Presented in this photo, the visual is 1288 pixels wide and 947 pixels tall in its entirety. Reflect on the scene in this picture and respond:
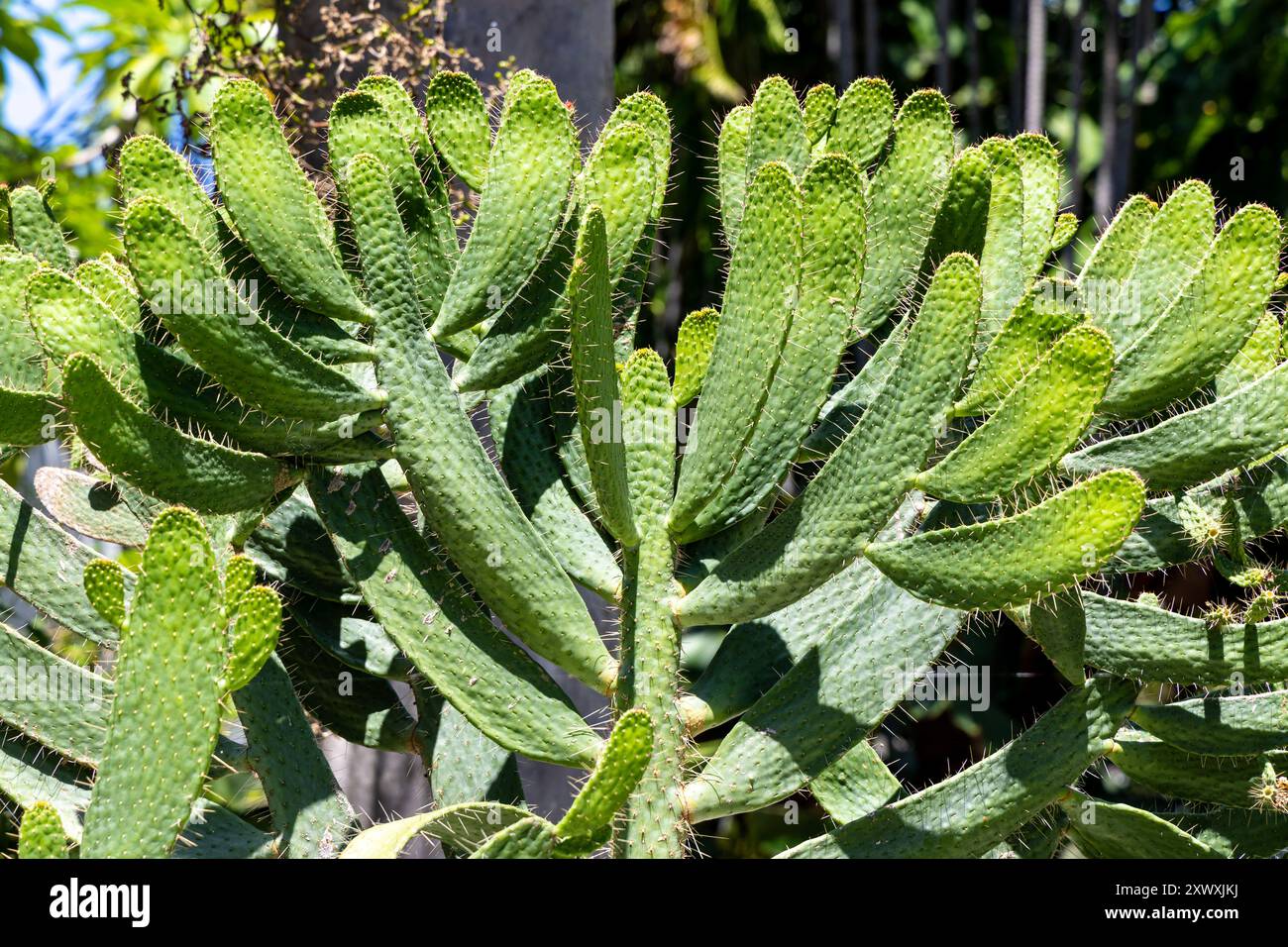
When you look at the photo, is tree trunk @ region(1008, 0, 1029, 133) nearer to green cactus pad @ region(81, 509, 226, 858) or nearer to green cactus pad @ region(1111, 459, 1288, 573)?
green cactus pad @ region(1111, 459, 1288, 573)

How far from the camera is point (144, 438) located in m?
1.55

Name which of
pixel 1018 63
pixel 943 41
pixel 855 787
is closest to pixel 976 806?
pixel 855 787

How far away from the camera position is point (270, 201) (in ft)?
5.43

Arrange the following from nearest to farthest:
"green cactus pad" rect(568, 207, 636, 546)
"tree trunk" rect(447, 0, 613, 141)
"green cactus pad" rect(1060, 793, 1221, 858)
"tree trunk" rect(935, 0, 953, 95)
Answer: "green cactus pad" rect(568, 207, 636, 546) → "green cactus pad" rect(1060, 793, 1221, 858) → "tree trunk" rect(447, 0, 613, 141) → "tree trunk" rect(935, 0, 953, 95)

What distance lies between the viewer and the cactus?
155 centimetres

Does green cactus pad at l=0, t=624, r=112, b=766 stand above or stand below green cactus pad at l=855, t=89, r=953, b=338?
below

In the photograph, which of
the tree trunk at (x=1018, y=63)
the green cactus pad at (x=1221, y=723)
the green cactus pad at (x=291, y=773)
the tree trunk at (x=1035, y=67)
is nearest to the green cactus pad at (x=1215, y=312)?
the green cactus pad at (x=1221, y=723)

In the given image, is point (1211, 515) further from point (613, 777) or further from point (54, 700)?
point (54, 700)

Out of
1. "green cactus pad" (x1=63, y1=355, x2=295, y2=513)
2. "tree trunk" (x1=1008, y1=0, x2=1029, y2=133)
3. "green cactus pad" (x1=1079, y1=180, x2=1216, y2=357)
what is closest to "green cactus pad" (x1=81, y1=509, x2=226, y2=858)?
"green cactus pad" (x1=63, y1=355, x2=295, y2=513)

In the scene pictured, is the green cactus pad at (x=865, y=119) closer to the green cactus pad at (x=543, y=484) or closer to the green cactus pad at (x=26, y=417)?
the green cactus pad at (x=543, y=484)

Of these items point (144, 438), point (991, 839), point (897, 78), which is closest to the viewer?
point (144, 438)
